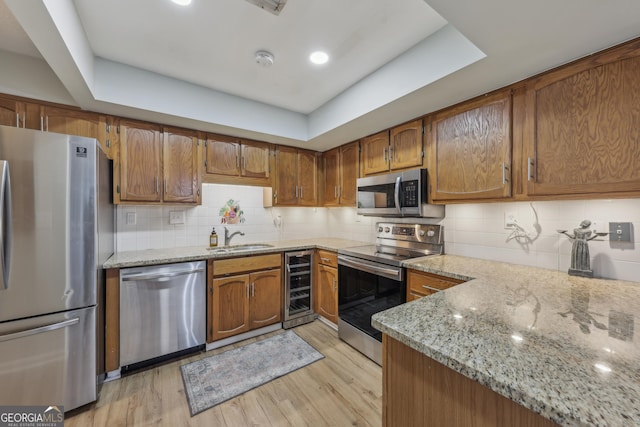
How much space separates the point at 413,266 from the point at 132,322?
2246mm

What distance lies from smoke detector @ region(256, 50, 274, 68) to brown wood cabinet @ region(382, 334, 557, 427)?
1920mm

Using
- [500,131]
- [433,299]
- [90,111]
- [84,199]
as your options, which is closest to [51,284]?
[84,199]

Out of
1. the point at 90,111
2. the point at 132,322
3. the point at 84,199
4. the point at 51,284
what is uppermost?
the point at 90,111

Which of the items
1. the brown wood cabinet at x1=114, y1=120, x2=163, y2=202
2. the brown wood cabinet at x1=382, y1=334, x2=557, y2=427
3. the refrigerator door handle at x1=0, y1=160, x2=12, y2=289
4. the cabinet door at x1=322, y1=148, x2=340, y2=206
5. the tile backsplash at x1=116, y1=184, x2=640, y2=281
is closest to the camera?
the brown wood cabinet at x1=382, y1=334, x2=557, y2=427

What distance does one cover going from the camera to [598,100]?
4.51ft

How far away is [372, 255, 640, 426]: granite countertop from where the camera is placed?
0.54m

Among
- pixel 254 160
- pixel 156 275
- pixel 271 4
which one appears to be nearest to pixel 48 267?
pixel 156 275

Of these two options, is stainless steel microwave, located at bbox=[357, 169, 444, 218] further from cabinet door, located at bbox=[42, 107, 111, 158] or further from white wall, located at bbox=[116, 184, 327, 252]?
cabinet door, located at bbox=[42, 107, 111, 158]

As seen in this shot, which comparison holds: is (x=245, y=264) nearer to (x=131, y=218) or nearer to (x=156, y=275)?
(x=156, y=275)

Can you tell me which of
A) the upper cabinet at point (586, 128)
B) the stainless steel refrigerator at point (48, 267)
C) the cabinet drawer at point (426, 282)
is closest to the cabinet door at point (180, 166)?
the stainless steel refrigerator at point (48, 267)

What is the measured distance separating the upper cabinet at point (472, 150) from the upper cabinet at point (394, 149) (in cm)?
14

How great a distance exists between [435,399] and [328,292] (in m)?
2.03

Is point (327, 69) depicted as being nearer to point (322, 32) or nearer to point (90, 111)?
point (322, 32)

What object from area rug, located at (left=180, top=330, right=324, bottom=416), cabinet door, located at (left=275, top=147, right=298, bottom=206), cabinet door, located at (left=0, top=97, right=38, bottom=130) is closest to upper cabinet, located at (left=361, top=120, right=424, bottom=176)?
cabinet door, located at (left=275, top=147, right=298, bottom=206)
